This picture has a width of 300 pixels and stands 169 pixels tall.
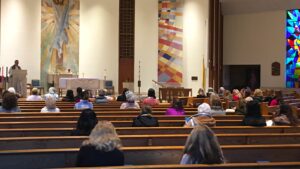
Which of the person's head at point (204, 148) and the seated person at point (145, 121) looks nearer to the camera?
the person's head at point (204, 148)

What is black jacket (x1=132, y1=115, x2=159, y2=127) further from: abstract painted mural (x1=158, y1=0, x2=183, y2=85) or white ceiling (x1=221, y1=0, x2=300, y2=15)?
white ceiling (x1=221, y1=0, x2=300, y2=15)

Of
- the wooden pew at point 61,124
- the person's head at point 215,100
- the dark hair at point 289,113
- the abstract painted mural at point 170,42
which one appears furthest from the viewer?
the abstract painted mural at point 170,42

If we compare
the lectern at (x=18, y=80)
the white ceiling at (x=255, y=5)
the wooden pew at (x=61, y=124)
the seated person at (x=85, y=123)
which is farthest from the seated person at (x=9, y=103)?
the white ceiling at (x=255, y=5)

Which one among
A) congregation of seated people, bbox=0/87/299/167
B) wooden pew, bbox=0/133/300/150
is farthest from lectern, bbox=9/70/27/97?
wooden pew, bbox=0/133/300/150

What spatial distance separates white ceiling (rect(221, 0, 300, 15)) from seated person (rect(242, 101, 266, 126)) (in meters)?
13.8

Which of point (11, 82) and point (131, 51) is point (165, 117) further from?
point (131, 51)

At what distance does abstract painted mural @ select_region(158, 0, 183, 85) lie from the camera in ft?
60.4

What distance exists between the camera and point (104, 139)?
10.5 ft

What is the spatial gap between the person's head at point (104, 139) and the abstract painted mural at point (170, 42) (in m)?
15.0

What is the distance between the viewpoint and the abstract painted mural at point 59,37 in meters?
18.4

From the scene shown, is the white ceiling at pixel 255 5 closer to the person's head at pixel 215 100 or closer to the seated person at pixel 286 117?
the person's head at pixel 215 100

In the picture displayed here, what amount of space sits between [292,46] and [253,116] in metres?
14.1

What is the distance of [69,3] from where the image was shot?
741 inches

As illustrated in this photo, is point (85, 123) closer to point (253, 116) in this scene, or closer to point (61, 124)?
point (61, 124)
